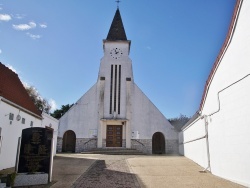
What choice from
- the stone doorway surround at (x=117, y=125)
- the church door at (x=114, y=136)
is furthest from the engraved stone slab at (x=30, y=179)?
the church door at (x=114, y=136)

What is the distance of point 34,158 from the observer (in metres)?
8.30

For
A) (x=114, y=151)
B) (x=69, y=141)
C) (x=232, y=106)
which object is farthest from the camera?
(x=69, y=141)

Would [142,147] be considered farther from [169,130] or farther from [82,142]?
[82,142]

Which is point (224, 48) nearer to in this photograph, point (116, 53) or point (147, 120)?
point (147, 120)

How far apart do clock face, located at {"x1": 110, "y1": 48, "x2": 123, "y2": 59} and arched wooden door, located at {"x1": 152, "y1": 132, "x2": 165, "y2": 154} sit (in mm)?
10312

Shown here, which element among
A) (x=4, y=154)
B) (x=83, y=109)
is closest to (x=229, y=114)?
(x=4, y=154)

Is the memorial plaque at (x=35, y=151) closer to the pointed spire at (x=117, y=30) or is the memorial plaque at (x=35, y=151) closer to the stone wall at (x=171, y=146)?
the stone wall at (x=171, y=146)

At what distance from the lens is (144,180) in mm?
8789

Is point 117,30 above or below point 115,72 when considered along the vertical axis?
above

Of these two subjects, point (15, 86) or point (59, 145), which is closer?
point (15, 86)

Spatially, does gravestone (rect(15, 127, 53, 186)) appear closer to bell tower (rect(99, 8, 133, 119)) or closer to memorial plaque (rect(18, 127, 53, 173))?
memorial plaque (rect(18, 127, 53, 173))

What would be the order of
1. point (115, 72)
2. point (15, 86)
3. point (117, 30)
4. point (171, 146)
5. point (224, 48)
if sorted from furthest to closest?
1. point (117, 30)
2. point (115, 72)
3. point (171, 146)
4. point (15, 86)
5. point (224, 48)

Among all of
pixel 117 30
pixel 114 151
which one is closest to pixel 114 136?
pixel 114 151

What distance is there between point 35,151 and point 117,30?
972 inches
